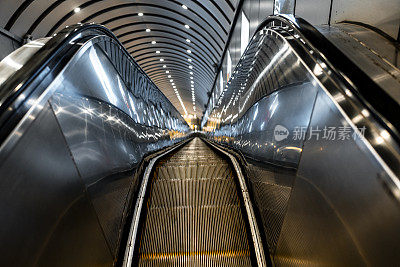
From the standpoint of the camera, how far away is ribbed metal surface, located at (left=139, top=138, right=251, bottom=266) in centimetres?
221

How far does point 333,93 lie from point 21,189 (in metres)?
1.68

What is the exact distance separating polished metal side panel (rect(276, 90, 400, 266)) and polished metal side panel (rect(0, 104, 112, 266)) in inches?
57.1

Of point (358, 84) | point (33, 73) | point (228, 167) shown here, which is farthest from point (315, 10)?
point (33, 73)

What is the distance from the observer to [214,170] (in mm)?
3625

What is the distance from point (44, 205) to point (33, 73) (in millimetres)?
788

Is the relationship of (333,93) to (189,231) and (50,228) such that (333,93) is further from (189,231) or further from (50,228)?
(189,231)

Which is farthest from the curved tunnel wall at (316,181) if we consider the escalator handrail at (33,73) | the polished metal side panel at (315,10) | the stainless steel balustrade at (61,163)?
the escalator handrail at (33,73)

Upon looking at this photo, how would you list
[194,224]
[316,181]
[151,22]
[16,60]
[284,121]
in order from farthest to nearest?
[151,22]
[194,224]
[284,121]
[16,60]
[316,181]

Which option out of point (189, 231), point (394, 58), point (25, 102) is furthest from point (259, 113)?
point (25, 102)

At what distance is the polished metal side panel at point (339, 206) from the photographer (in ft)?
2.86

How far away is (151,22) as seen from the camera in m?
18.2

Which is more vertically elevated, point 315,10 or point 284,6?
point 284,6

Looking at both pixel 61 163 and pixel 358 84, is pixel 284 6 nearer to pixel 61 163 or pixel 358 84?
pixel 358 84

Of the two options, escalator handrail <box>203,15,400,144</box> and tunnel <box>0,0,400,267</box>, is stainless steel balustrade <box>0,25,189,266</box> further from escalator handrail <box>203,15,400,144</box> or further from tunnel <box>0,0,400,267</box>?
escalator handrail <box>203,15,400,144</box>
